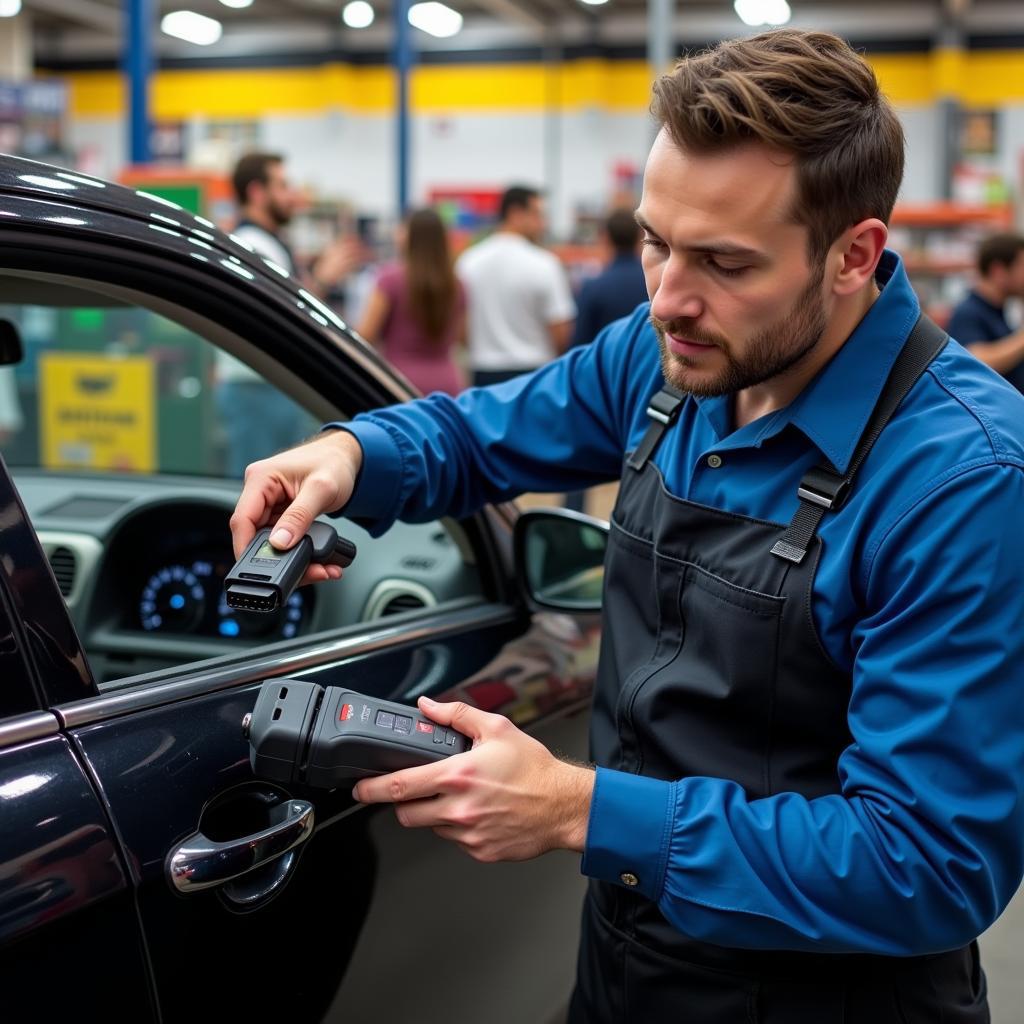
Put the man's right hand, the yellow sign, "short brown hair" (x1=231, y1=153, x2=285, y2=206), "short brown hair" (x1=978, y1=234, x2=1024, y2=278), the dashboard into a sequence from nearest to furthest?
the man's right hand → the dashboard → "short brown hair" (x1=231, y1=153, x2=285, y2=206) → "short brown hair" (x1=978, y1=234, x2=1024, y2=278) → the yellow sign

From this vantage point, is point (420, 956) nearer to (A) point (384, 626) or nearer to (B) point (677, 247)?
(A) point (384, 626)

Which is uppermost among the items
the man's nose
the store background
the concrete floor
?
the store background

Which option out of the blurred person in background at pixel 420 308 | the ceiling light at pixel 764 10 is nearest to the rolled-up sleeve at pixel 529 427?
the blurred person in background at pixel 420 308

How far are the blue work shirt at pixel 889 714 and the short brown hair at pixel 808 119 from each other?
126 millimetres

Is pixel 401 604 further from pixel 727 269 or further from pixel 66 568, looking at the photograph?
pixel 727 269

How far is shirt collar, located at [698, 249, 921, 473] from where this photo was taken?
1.17 meters

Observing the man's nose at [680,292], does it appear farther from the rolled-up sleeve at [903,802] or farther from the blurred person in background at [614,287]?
the blurred person in background at [614,287]

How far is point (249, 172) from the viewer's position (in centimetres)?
532

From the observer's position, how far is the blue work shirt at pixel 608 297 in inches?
235

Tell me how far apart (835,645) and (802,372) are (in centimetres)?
28

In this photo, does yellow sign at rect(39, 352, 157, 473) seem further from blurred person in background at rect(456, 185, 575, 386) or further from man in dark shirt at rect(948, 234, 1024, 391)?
man in dark shirt at rect(948, 234, 1024, 391)

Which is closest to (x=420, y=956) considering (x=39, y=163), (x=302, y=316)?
(x=302, y=316)

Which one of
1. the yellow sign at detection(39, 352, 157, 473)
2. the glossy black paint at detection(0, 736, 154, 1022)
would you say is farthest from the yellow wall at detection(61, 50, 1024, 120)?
the glossy black paint at detection(0, 736, 154, 1022)

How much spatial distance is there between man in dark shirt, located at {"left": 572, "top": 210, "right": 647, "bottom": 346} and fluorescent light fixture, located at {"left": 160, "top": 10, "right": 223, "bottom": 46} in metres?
14.5
